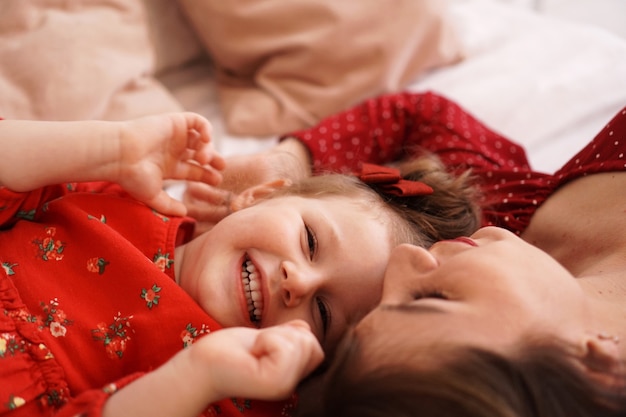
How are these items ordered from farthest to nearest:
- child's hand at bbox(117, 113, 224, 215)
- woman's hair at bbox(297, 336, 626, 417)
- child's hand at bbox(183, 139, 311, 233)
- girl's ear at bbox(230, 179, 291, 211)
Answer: child's hand at bbox(183, 139, 311, 233) < girl's ear at bbox(230, 179, 291, 211) < child's hand at bbox(117, 113, 224, 215) < woman's hair at bbox(297, 336, 626, 417)

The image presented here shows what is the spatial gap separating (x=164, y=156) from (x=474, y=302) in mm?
604

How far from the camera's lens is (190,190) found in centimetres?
123

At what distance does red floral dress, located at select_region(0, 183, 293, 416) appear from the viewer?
0.82 meters

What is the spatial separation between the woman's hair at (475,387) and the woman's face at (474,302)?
0.06 ft

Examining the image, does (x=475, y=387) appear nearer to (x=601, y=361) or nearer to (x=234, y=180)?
(x=601, y=361)

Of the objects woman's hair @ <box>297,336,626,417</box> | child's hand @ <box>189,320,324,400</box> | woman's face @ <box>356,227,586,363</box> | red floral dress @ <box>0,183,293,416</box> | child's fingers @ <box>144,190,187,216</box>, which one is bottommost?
red floral dress @ <box>0,183,293,416</box>

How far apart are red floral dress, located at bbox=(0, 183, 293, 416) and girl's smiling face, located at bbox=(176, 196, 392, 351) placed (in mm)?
51

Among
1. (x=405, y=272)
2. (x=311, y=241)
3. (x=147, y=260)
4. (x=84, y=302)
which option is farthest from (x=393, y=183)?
(x=84, y=302)

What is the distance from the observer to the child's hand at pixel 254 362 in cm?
69

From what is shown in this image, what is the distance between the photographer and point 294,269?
2.87ft

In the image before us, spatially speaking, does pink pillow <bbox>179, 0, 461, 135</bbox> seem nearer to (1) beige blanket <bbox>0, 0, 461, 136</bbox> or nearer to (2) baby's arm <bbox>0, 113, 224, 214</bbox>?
(1) beige blanket <bbox>0, 0, 461, 136</bbox>

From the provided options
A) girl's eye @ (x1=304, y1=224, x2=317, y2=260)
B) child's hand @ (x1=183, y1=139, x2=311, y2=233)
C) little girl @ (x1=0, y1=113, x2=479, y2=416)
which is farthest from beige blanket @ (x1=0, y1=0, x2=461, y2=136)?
girl's eye @ (x1=304, y1=224, x2=317, y2=260)

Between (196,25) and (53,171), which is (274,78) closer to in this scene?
(196,25)

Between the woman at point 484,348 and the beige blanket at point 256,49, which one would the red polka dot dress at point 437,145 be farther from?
the woman at point 484,348
